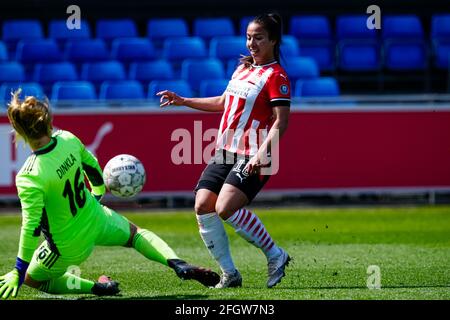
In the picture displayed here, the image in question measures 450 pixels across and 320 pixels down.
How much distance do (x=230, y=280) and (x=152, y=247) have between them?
3.17 ft

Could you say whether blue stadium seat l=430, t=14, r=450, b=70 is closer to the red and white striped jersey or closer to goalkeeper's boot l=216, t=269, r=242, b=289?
the red and white striped jersey

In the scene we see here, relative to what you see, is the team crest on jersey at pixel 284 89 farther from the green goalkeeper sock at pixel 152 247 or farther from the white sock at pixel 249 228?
the green goalkeeper sock at pixel 152 247

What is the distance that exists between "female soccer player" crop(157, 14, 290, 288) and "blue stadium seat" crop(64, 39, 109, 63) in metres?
10.7

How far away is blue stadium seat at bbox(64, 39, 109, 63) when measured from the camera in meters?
18.4

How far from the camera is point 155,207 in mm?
15703

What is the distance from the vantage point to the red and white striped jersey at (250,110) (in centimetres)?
788

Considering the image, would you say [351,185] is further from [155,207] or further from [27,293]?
[27,293]

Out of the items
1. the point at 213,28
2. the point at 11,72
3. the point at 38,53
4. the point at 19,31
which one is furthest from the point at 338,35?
the point at 11,72

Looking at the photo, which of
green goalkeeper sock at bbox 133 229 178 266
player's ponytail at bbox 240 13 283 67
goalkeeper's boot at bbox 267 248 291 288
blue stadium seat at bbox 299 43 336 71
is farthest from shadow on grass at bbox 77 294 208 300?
blue stadium seat at bbox 299 43 336 71

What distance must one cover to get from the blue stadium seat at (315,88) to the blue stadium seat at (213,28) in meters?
2.81

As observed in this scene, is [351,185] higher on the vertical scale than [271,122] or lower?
lower

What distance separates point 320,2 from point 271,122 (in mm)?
12911

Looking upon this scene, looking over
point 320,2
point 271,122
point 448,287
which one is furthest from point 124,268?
point 320,2

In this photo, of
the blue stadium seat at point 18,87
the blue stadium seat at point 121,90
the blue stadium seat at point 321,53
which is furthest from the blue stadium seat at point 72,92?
the blue stadium seat at point 321,53
